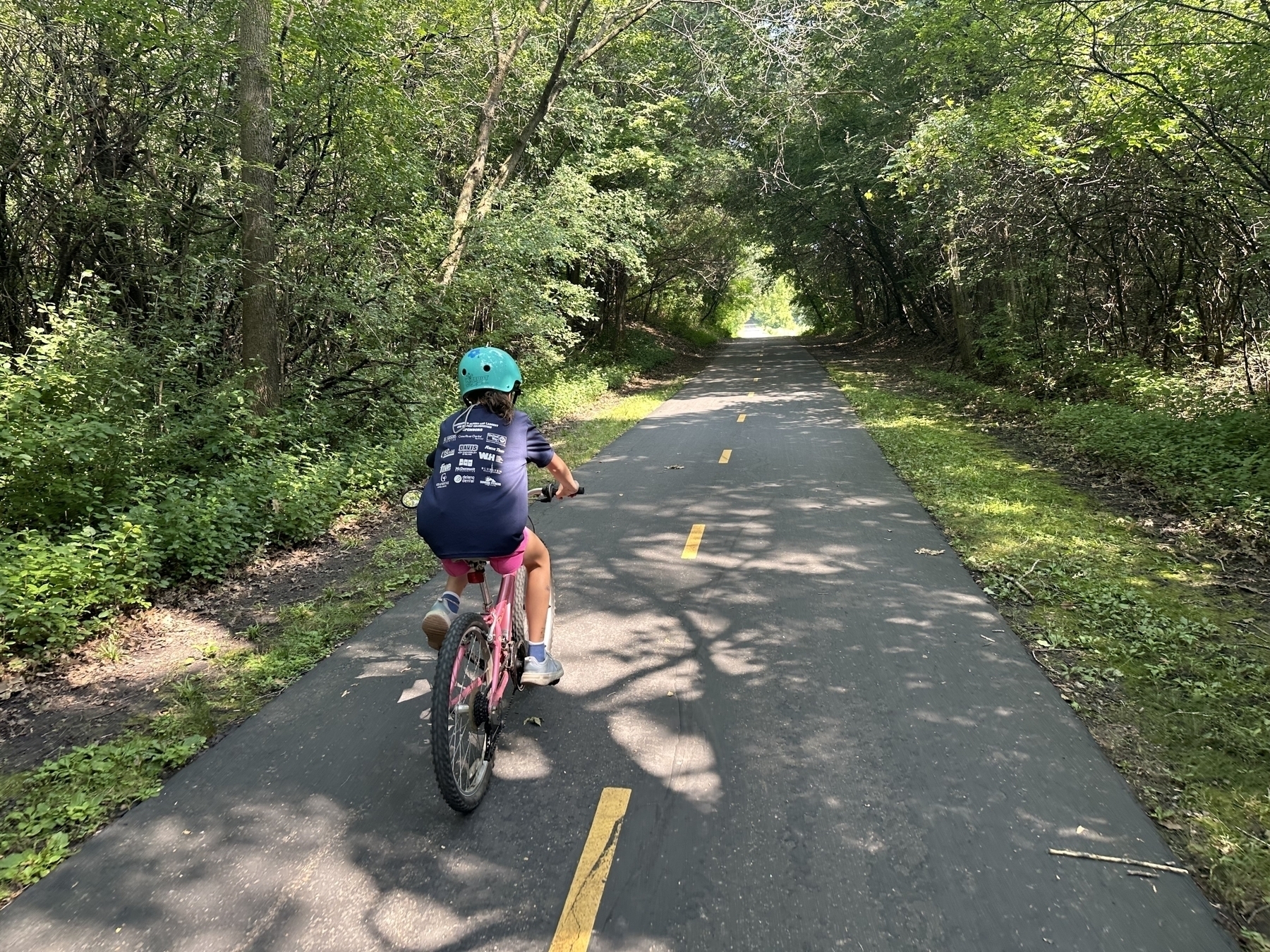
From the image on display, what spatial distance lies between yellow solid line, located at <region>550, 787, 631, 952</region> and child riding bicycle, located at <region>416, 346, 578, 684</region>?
1.16m

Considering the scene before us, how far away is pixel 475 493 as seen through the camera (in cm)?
357

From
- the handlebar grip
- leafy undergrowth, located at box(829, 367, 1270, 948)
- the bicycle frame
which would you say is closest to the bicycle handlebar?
the handlebar grip

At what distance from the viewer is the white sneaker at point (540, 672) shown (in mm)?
4000

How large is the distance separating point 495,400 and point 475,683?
4.44 ft

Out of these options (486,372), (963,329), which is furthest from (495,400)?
(963,329)

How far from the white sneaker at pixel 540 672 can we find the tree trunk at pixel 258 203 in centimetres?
684

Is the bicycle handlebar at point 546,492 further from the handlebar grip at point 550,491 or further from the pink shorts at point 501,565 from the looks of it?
the pink shorts at point 501,565

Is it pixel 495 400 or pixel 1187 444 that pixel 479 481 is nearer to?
pixel 495 400

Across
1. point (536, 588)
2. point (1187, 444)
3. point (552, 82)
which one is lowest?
point (1187, 444)

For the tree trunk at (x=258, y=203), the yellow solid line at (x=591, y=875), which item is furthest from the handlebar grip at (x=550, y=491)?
the tree trunk at (x=258, y=203)

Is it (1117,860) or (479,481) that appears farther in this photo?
(479,481)

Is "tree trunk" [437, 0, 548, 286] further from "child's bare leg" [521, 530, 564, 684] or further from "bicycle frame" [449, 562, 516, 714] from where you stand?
"bicycle frame" [449, 562, 516, 714]

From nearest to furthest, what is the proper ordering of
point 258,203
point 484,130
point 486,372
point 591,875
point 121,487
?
point 591,875 → point 486,372 → point 121,487 → point 258,203 → point 484,130

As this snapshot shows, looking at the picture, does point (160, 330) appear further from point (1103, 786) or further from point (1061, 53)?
point (1061, 53)
